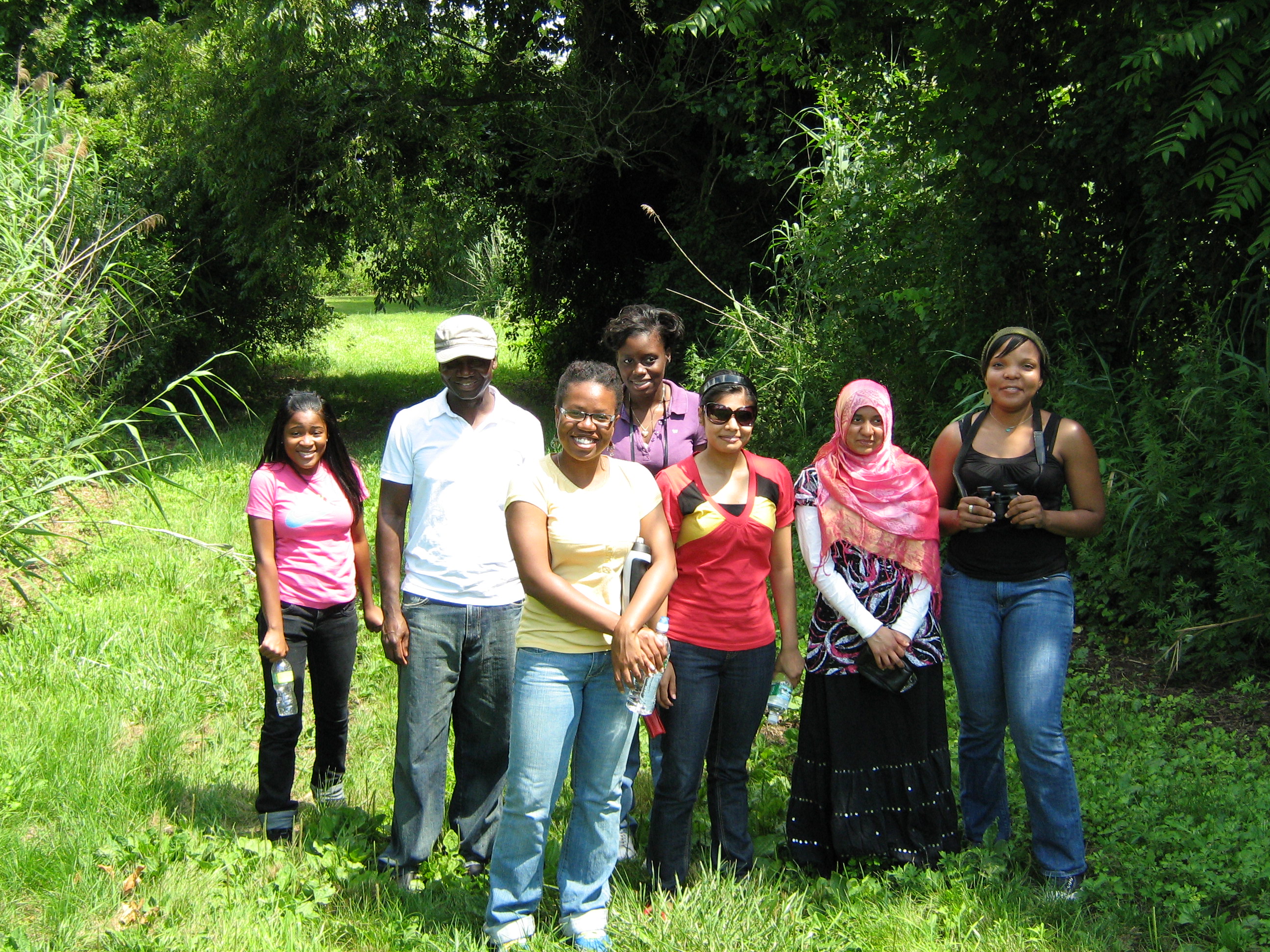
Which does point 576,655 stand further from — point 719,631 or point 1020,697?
point 1020,697

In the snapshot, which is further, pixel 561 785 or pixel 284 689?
pixel 284 689

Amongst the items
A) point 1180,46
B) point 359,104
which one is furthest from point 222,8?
point 1180,46

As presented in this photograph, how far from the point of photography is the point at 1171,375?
5891 millimetres

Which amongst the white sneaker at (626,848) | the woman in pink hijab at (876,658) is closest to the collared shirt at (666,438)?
the woman in pink hijab at (876,658)

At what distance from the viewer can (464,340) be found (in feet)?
12.0

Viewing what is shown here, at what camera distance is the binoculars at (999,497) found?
11.6ft

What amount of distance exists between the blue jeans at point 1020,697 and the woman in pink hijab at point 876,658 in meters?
0.11

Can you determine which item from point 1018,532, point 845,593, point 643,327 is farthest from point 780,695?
point 643,327

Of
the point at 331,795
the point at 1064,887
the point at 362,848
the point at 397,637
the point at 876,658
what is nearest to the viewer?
the point at 1064,887

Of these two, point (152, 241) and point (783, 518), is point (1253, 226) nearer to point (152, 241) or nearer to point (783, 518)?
point (783, 518)

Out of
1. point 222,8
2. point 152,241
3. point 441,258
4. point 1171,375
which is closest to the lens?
point 1171,375

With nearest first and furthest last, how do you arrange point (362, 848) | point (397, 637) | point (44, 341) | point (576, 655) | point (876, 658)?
point (576, 655) → point (876, 658) → point (397, 637) → point (362, 848) → point (44, 341)

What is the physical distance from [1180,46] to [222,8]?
10.1m

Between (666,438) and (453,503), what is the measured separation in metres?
0.90
